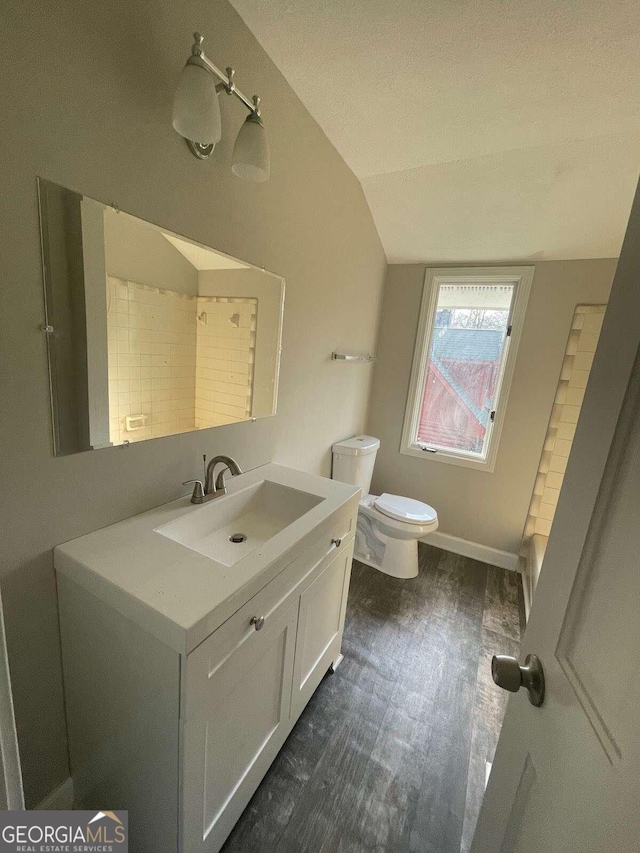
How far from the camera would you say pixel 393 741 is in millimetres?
1350

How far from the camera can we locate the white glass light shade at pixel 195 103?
85 cm

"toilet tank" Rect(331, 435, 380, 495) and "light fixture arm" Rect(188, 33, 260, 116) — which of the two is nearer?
"light fixture arm" Rect(188, 33, 260, 116)

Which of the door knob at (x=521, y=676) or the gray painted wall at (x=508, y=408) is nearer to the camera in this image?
the door knob at (x=521, y=676)

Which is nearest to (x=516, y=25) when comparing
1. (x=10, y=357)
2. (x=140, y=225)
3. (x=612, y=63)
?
(x=612, y=63)

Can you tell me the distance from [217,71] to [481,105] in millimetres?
1025

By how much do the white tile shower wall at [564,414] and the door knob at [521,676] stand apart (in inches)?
67.5

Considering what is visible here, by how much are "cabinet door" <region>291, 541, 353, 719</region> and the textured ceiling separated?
175 cm

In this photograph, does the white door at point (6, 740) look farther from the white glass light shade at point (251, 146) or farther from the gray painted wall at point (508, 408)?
the gray painted wall at point (508, 408)

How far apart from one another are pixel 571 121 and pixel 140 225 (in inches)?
66.6

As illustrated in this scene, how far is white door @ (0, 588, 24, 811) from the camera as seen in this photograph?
1.58ft

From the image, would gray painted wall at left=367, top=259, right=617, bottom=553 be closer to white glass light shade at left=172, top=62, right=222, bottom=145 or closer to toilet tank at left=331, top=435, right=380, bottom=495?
toilet tank at left=331, top=435, right=380, bottom=495

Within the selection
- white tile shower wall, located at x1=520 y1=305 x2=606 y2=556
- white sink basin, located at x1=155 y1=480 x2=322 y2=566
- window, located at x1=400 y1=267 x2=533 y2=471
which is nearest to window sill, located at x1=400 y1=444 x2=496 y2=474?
window, located at x1=400 y1=267 x2=533 y2=471

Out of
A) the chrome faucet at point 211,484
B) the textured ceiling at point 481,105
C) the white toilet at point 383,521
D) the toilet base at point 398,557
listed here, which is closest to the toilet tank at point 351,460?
the white toilet at point 383,521

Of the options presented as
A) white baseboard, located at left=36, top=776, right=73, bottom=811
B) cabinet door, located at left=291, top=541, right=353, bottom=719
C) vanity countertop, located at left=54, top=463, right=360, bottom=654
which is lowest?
white baseboard, located at left=36, top=776, right=73, bottom=811
